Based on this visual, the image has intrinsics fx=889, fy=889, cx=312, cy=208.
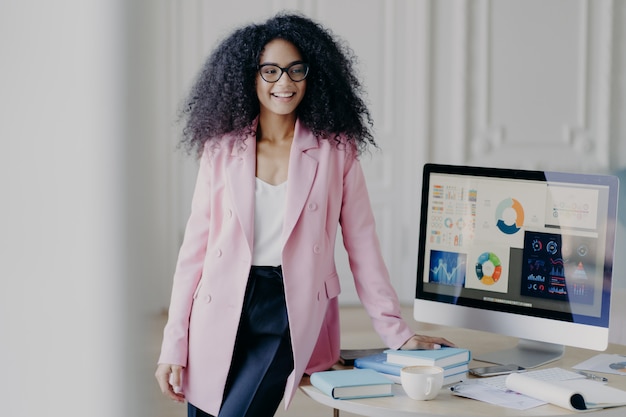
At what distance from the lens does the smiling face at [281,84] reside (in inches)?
79.5

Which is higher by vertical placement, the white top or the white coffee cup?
the white top

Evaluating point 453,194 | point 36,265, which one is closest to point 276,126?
point 453,194

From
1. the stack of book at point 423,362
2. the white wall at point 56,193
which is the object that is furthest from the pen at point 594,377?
the white wall at point 56,193

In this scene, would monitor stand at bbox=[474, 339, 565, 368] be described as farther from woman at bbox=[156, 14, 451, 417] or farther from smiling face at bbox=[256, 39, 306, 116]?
smiling face at bbox=[256, 39, 306, 116]

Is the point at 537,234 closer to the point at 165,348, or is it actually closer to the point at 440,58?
the point at 165,348

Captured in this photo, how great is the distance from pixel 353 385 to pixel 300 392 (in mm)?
1941

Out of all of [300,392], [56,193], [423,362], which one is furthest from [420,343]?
[300,392]

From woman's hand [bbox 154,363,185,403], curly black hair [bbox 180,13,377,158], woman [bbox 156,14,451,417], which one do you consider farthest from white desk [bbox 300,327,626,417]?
curly black hair [bbox 180,13,377,158]

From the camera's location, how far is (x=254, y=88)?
207 cm

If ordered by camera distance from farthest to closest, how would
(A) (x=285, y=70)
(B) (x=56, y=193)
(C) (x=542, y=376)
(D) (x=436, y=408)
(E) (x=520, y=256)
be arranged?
(E) (x=520, y=256), (A) (x=285, y=70), (C) (x=542, y=376), (D) (x=436, y=408), (B) (x=56, y=193)

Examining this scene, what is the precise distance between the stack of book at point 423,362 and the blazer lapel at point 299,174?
0.35 m

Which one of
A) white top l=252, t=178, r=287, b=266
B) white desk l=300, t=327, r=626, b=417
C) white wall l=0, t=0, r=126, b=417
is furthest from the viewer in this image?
white top l=252, t=178, r=287, b=266

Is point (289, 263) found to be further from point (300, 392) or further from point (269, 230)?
point (300, 392)

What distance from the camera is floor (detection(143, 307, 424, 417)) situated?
2.29m
